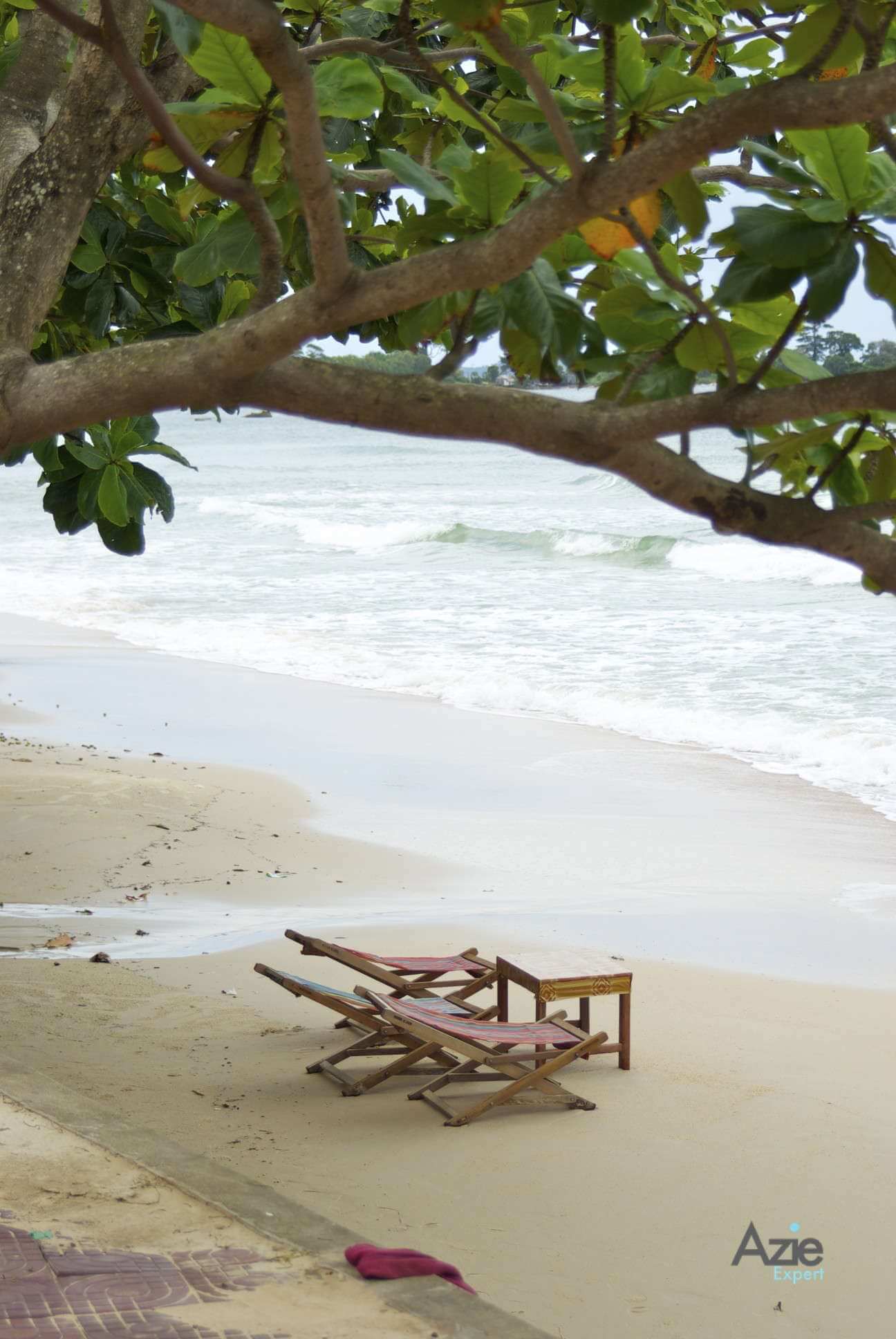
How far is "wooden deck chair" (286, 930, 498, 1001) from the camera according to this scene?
485 cm

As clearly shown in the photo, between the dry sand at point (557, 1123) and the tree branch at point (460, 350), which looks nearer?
the tree branch at point (460, 350)

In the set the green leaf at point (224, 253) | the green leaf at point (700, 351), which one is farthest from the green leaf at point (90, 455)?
the green leaf at point (700, 351)

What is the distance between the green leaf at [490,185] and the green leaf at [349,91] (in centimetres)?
25

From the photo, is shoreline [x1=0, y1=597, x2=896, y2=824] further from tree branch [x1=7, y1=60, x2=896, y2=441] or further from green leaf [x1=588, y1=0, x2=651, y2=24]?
green leaf [x1=588, y1=0, x2=651, y2=24]

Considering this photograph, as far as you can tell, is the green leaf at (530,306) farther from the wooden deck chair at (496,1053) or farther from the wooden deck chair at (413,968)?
the wooden deck chair at (413,968)

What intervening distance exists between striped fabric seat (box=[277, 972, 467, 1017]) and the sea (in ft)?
9.16

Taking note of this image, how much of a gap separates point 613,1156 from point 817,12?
11.1ft

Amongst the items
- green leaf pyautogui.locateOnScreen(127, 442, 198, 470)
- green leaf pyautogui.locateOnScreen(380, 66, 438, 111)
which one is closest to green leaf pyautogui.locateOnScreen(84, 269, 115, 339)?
green leaf pyautogui.locateOnScreen(127, 442, 198, 470)

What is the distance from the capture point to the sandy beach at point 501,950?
3.73m

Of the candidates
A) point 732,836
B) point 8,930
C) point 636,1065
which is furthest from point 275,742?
point 636,1065

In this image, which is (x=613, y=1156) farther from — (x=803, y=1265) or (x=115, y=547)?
(x=115, y=547)

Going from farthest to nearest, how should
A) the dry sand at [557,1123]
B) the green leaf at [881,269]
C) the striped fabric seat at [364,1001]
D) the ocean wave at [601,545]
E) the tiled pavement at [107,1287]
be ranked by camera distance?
the ocean wave at [601,545] < the striped fabric seat at [364,1001] < the dry sand at [557,1123] < the tiled pavement at [107,1287] < the green leaf at [881,269]

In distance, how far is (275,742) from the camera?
36.5ft

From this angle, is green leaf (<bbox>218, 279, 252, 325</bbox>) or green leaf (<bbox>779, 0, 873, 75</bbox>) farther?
A: green leaf (<bbox>218, 279, 252, 325</bbox>)
